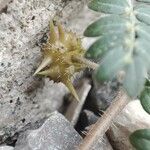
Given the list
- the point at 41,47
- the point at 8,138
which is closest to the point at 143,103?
the point at 41,47

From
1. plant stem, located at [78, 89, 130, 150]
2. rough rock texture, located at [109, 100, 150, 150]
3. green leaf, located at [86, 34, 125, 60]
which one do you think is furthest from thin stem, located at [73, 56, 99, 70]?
green leaf, located at [86, 34, 125, 60]

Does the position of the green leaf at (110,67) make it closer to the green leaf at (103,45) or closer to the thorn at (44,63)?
the green leaf at (103,45)

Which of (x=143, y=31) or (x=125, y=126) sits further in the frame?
(x=125, y=126)

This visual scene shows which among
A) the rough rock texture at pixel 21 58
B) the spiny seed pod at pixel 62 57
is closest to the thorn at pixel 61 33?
the spiny seed pod at pixel 62 57

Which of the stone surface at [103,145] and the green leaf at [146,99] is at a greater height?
the green leaf at [146,99]

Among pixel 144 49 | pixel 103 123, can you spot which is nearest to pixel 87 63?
pixel 103 123

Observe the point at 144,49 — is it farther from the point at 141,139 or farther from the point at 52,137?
the point at 52,137

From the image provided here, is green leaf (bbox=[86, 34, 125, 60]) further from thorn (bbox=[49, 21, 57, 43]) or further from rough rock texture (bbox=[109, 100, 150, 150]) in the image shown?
rough rock texture (bbox=[109, 100, 150, 150])
